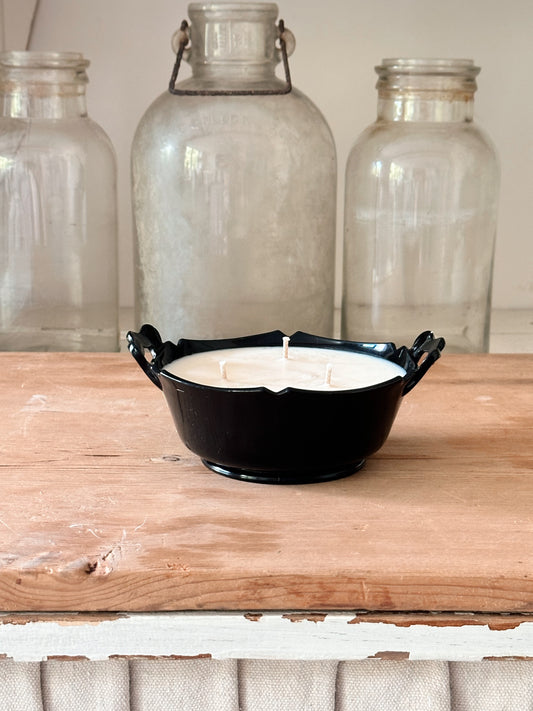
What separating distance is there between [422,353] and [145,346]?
0.16 metres

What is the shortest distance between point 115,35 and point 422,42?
1.02 feet

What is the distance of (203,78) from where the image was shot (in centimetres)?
83

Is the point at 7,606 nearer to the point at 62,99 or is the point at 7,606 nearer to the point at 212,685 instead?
the point at 212,685

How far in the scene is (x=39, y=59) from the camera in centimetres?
83

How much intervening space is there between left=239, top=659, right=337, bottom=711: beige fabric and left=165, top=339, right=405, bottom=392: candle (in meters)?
0.14

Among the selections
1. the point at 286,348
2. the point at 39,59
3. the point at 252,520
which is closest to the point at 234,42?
the point at 39,59

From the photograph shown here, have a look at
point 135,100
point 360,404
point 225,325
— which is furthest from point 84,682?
point 135,100

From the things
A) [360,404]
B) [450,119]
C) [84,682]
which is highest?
[450,119]

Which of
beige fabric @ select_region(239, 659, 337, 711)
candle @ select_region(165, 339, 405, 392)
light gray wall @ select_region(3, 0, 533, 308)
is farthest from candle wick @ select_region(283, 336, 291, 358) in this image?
light gray wall @ select_region(3, 0, 533, 308)

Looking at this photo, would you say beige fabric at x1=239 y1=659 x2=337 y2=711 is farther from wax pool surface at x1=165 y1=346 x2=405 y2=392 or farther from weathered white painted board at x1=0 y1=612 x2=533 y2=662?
wax pool surface at x1=165 y1=346 x2=405 y2=392

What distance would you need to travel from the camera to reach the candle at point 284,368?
0.52 metres

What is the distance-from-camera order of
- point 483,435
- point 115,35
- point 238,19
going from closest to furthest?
point 483,435 < point 238,19 < point 115,35

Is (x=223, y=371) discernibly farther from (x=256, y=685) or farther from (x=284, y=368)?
(x=256, y=685)

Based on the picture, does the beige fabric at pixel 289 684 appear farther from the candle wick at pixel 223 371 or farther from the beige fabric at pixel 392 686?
the candle wick at pixel 223 371
